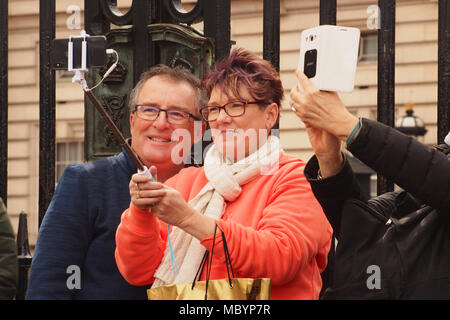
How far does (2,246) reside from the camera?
304 cm

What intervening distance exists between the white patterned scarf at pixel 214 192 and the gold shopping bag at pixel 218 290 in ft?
0.73

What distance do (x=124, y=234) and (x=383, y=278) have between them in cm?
96

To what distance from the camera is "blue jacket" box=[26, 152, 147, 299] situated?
3.15 metres

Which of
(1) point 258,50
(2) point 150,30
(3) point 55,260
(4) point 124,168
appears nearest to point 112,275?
(3) point 55,260

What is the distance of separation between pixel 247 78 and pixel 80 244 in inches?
36.1

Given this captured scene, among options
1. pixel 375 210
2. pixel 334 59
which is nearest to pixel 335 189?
pixel 375 210

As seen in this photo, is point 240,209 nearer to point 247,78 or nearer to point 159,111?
point 247,78

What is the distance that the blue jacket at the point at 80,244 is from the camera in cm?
315

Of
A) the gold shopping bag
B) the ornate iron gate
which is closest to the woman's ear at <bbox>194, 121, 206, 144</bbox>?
the ornate iron gate

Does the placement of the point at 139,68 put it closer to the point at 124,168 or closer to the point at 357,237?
the point at 124,168

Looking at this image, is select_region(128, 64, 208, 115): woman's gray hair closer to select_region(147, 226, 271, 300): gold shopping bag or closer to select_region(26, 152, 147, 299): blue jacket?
select_region(26, 152, 147, 299): blue jacket

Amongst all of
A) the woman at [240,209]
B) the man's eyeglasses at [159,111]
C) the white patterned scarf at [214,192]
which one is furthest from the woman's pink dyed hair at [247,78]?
the man's eyeglasses at [159,111]

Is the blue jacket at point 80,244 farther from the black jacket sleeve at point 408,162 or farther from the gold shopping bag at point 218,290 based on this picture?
the black jacket sleeve at point 408,162

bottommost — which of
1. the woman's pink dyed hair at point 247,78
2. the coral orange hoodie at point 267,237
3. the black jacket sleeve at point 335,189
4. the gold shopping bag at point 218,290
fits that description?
the gold shopping bag at point 218,290
